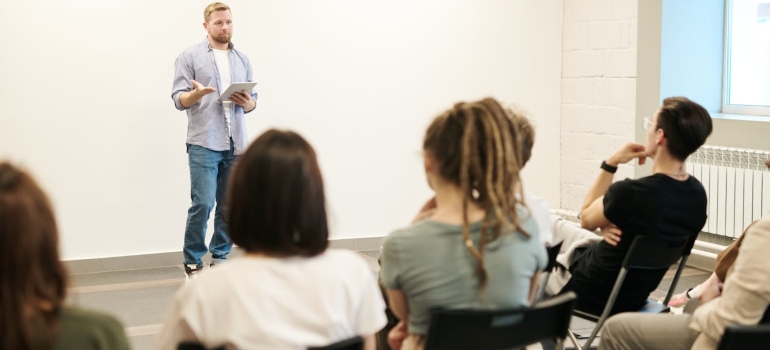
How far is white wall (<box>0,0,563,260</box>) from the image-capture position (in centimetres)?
536

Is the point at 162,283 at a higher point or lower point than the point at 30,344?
lower

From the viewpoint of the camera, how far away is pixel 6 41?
5230mm

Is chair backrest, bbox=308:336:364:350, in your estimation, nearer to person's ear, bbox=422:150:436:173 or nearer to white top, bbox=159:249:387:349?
white top, bbox=159:249:387:349

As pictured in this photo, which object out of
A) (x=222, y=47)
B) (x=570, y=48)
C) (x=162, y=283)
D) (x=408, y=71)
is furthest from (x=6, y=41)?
(x=570, y=48)

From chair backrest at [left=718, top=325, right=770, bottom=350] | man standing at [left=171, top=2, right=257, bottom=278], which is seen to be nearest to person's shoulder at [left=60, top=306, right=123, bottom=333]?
chair backrest at [left=718, top=325, right=770, bottom=350]

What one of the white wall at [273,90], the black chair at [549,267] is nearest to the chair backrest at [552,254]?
the black chair at [549,267]

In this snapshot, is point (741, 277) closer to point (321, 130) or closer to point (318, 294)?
point (318, 294)

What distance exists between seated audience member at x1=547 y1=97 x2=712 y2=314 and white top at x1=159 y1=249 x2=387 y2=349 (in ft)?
4.89

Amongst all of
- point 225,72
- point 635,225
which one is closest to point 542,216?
point 635,225

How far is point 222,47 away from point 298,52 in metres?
0.84

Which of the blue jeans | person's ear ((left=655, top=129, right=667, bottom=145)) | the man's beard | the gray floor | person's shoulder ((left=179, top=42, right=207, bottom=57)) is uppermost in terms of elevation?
the man's beard

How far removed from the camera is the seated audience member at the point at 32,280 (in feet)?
4.91

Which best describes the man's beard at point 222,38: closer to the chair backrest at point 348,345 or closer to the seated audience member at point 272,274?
the seated audience member at point 272,274

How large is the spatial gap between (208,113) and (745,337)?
3661 millimetres
